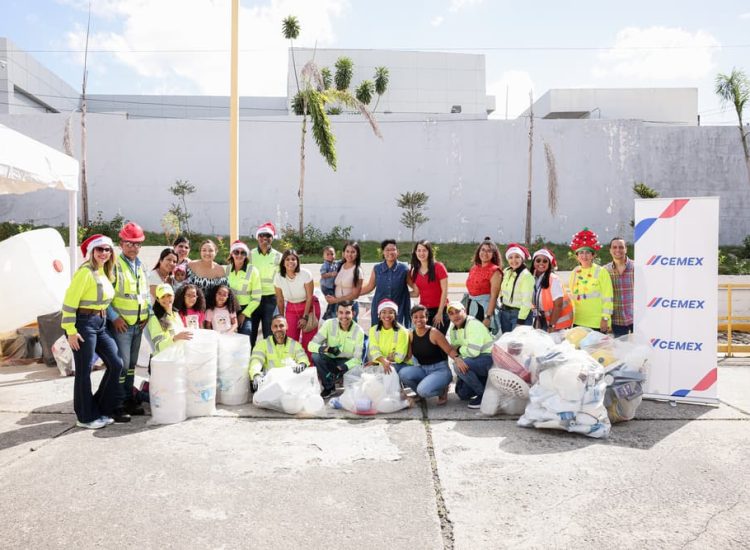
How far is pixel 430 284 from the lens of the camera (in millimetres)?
6426

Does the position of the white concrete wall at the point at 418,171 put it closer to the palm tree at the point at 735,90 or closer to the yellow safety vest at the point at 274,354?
the palm tree at the point at 735,90

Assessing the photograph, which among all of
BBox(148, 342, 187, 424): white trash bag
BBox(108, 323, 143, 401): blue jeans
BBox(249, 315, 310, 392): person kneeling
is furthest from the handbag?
BBox(108, 323, 143, 401): blue jeans

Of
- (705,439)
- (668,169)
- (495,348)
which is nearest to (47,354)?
(495,348)

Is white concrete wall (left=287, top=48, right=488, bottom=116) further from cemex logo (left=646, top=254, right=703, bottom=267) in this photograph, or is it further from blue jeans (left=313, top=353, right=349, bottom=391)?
blue jeans (left=313, top=353, right=349, bottom=391)

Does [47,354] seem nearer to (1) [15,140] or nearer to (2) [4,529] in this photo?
(1) [15,140]

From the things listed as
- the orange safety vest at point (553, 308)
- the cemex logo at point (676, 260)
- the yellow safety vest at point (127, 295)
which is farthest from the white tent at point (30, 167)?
the cemex logo at point (676, 260)

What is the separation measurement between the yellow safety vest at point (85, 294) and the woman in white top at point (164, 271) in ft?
3.95

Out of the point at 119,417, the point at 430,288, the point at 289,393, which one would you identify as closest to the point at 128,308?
the point at 119,417

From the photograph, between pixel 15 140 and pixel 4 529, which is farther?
pixel 15 140

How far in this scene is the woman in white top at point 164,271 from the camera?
20.1 feet

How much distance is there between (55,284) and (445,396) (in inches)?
221

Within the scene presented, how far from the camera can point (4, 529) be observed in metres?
3.18

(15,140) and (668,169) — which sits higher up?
(668,169)

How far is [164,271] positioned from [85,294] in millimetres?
1494
